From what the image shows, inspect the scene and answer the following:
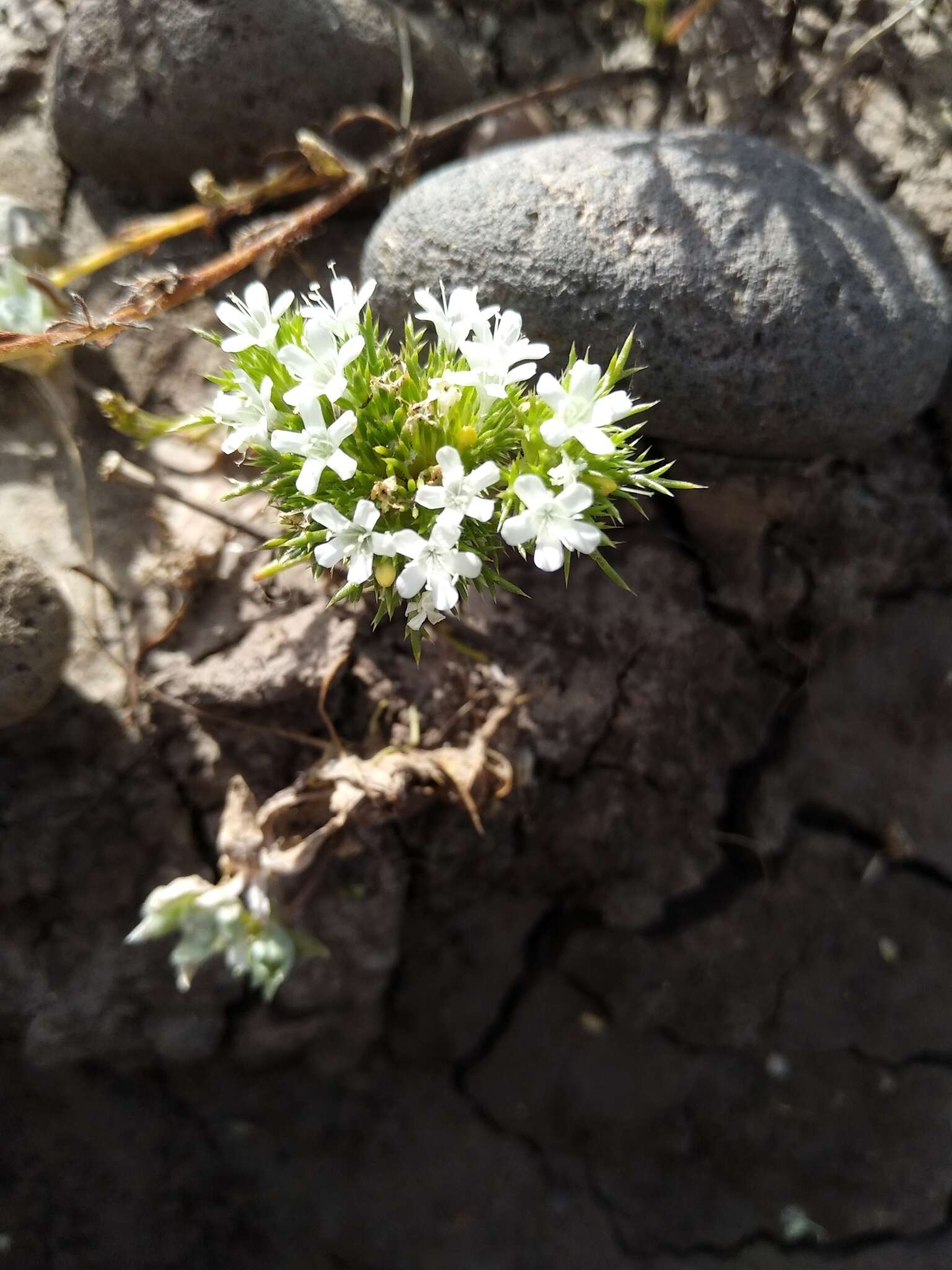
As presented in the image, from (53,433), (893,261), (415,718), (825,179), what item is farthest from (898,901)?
(53,433)

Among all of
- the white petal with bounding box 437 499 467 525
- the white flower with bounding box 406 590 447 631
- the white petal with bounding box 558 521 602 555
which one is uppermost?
the white petal with bounding box 437 499 467 525

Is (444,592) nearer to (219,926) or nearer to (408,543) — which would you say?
(408,543)

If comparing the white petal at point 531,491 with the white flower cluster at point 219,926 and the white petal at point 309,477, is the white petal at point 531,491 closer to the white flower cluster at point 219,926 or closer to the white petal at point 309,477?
the white petal at point 309,477

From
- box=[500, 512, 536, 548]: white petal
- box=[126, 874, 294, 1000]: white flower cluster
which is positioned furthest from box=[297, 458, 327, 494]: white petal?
box=[126, 874, 294, 1000]: white flower cluster

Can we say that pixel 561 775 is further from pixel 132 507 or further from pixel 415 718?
pixel 132 507

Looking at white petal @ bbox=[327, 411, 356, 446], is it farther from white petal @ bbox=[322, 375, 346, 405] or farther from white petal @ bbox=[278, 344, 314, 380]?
white petal @ bbox=[278, 344, 314, 380]

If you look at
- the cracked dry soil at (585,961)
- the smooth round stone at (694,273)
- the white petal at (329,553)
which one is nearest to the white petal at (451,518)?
the white petal at (329,553)
